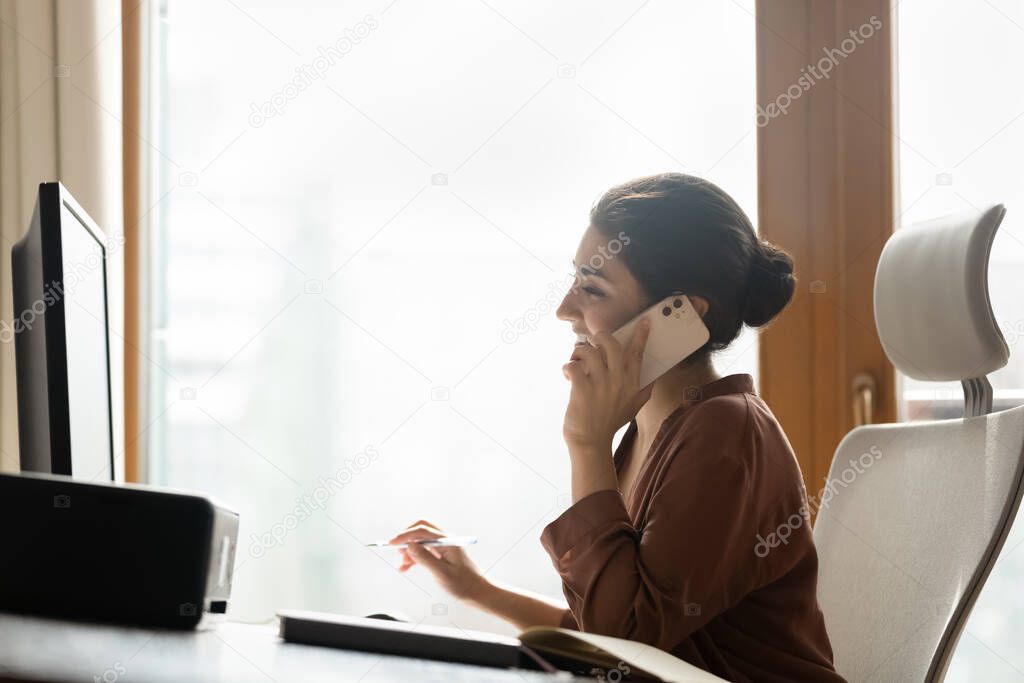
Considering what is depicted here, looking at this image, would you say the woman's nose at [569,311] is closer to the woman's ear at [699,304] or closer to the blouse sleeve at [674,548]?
the woman's ear at [699,304]

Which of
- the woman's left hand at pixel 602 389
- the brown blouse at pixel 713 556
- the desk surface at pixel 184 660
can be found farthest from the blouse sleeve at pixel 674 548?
the desk surface at pixel 184 660

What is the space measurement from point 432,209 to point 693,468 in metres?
1.23

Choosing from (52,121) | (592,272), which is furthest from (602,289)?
(52,121)

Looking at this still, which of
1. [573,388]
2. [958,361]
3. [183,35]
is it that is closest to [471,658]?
[573,388]

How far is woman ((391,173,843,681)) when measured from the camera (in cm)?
96

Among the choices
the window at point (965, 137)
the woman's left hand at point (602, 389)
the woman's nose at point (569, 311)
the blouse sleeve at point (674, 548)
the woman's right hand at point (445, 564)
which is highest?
the window at point (965, 137)

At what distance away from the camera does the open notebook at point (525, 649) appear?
2.02 ft

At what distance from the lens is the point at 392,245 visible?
2.07 m

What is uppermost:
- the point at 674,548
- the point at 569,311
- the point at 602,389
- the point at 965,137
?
the point at 965,137

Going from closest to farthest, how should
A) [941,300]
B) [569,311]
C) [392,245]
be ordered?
[941,300], [569,311], [392,245]

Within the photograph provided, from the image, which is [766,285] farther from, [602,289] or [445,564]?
[445,564]

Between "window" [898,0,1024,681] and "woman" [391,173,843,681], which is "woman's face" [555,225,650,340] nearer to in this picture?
"woman" [391,173,843,681]

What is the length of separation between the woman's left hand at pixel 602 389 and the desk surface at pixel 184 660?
1.68 feet

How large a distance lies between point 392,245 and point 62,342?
51.1 inches
